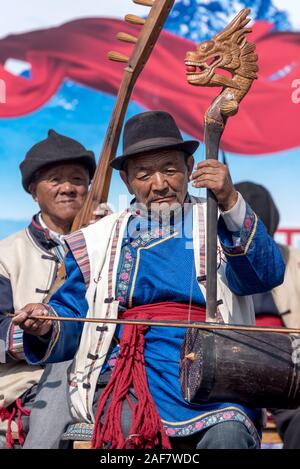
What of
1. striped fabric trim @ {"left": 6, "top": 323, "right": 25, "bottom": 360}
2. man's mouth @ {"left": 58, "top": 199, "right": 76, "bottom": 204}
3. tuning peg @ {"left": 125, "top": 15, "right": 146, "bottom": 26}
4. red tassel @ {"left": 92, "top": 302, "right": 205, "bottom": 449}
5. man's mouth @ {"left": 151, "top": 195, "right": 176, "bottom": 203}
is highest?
tuning peg @ {"left": 125, "top": 15, "right": 146, "bottom": 26}

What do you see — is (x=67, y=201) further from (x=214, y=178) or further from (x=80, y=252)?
(x=214, y=178)

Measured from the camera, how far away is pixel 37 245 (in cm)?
459

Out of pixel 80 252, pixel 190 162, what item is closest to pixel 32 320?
pixel 80 252

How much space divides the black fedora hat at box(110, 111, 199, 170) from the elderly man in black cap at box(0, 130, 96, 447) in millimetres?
808

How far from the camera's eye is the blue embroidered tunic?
339 cm

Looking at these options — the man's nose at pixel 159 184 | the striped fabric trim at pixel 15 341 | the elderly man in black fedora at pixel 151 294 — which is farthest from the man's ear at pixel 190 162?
the striped fabric trim at pixel 15 341

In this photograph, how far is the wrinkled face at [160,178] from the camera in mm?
3713

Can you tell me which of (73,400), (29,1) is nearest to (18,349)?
(73,400)

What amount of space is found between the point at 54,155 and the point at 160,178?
40.8 inches

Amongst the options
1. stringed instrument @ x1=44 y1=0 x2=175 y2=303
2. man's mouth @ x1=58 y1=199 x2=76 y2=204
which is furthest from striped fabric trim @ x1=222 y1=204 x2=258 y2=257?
man's mouth @ x1=58 y1=199 x2=76 y2=204

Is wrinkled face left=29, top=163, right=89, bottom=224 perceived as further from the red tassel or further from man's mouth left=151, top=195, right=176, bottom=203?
the red tassel

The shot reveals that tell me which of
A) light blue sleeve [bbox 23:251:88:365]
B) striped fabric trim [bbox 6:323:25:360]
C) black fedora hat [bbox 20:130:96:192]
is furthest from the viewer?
black fedora hat [bbox 20:130:96:192]

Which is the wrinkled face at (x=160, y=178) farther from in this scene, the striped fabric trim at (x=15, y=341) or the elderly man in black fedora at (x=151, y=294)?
the striped fabric trim at (x=15, y=341)
